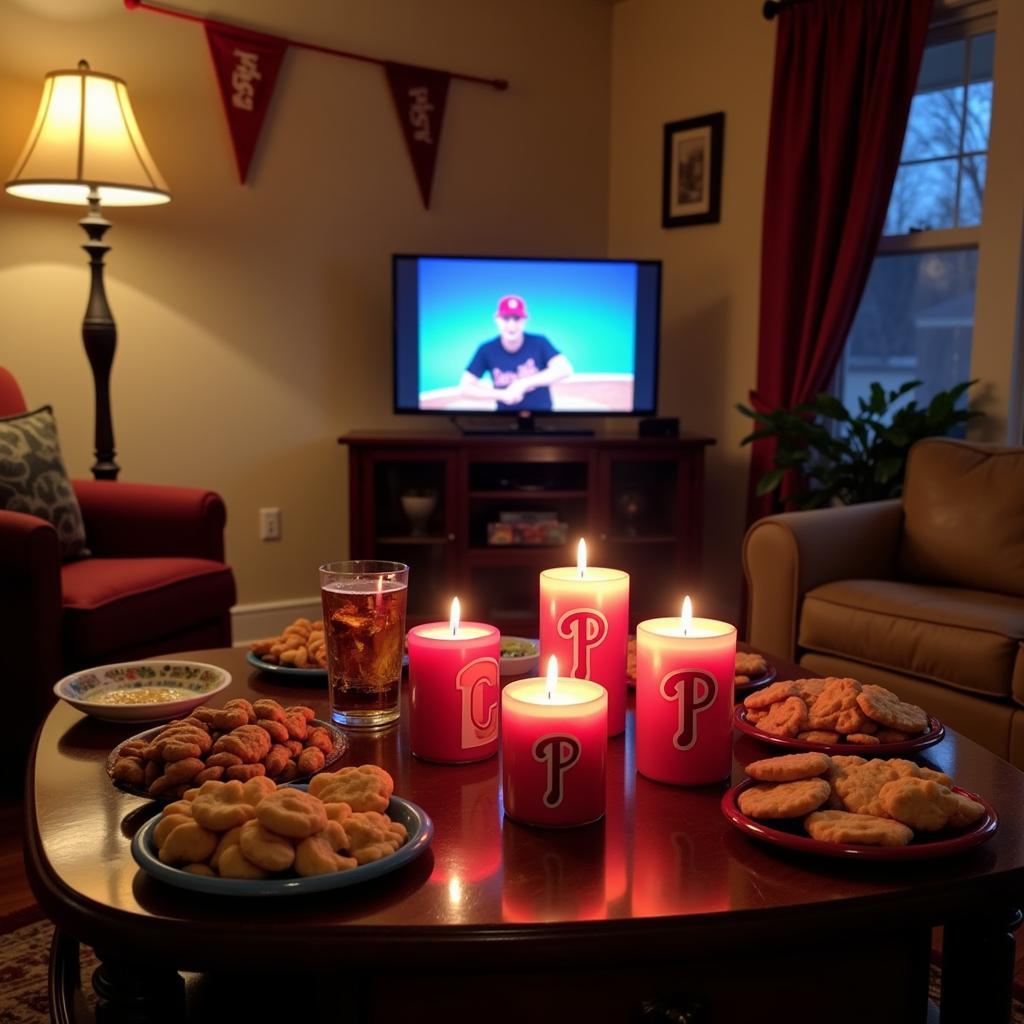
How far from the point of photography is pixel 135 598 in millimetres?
2354

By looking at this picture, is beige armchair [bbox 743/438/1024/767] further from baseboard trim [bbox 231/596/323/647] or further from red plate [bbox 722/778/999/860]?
baseboard trim [bbox 231/596/323/647]

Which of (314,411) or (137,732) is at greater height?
(314,411)

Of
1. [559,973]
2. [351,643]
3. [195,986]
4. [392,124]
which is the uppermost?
[392,124]

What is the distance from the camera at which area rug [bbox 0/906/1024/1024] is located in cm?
144

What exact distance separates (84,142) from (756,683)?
2338 millimetres

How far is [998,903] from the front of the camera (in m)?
0.82

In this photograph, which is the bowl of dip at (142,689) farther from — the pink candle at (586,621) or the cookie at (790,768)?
the cookie at (790,768)

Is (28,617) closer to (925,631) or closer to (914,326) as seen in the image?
(925,631)

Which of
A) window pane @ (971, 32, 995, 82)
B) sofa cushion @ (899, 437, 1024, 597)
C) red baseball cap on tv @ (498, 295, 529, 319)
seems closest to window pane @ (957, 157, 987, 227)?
window pane @ (971, 32, 995, 82)

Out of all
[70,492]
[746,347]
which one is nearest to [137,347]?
[70,492]

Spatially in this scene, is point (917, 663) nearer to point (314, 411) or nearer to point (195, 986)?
point (195, 986)

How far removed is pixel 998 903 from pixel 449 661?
519 millimetres

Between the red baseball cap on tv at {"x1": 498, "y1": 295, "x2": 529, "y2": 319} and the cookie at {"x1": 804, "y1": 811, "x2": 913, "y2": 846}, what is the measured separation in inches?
115

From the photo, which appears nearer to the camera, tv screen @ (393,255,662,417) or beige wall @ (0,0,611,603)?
beige wall @ (0,0,611,603)
